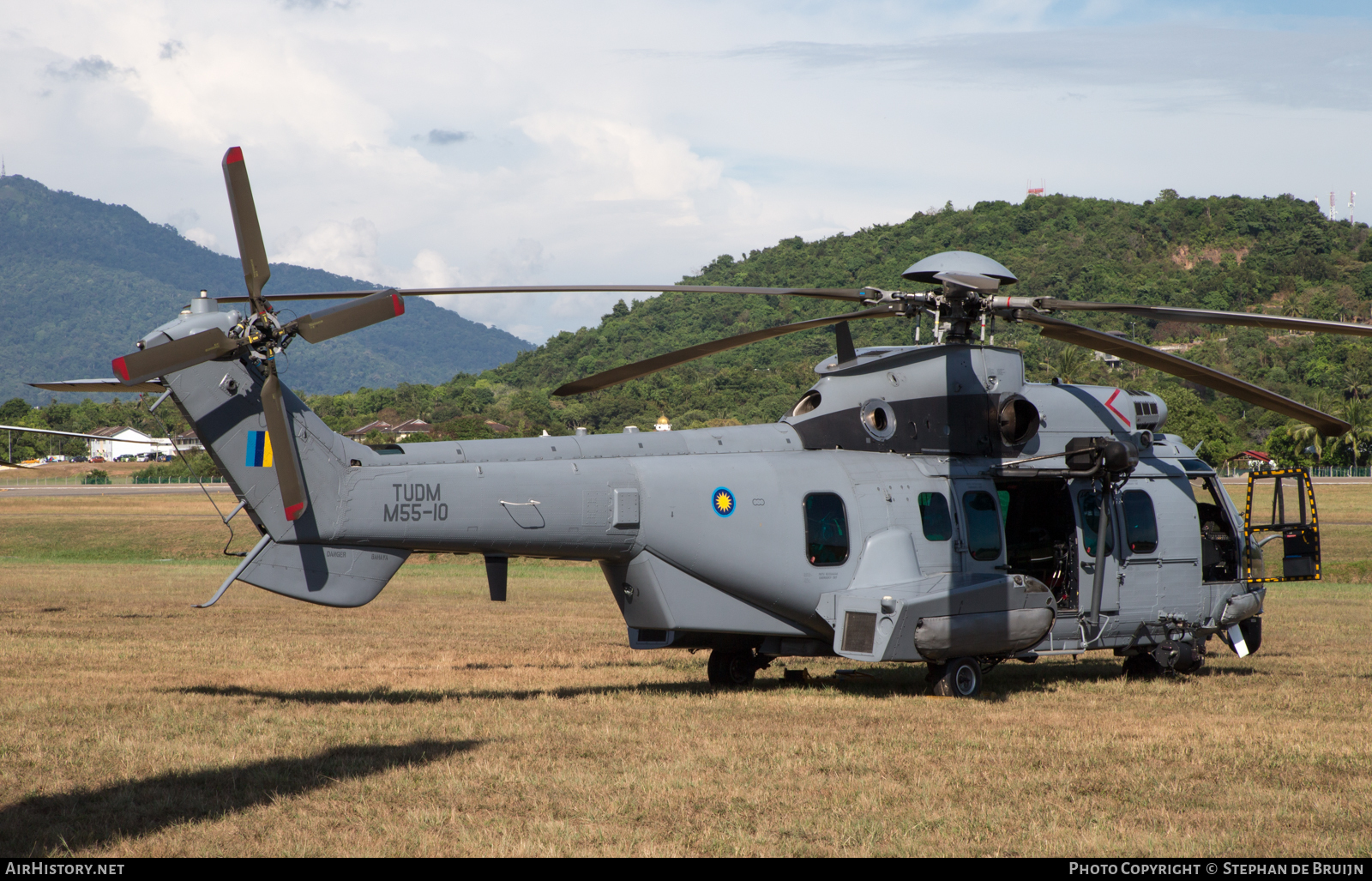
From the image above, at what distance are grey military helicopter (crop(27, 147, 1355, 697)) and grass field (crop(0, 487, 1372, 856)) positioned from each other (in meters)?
0.90

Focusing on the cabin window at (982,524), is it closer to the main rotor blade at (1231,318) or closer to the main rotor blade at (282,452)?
the main rotor blade at (1231,318)

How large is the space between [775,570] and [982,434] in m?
3.27

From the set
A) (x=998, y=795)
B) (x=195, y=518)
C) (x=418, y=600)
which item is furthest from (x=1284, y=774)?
(x=195, y=518)

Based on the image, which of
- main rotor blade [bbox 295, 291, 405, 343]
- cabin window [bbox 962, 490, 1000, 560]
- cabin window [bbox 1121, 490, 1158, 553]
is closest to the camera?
main rotor blade [bbox 295, 291, 405, 343]

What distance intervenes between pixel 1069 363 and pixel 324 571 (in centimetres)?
6548

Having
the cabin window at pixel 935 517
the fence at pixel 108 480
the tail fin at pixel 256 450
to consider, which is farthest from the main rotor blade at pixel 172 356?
the fence at pixel 108 480

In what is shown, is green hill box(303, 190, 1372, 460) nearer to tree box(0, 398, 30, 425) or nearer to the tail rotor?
tree box(0, 398, 30, 425)

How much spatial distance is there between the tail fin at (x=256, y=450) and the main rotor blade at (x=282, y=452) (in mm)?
317

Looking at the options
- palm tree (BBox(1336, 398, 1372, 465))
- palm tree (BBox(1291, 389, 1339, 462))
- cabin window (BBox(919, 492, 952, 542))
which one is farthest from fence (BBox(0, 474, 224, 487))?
palm tree (BBox(1336, 398, 1372, 465))

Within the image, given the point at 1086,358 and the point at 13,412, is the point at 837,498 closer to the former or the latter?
the point at 1086,358

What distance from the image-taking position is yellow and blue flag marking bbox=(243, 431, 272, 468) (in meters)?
11.2

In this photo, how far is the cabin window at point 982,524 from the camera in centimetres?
1336

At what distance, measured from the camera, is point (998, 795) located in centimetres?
835

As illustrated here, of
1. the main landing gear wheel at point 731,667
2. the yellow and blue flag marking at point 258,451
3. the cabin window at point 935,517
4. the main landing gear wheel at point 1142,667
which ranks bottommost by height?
the main landing gear wheel at point 1142,667
